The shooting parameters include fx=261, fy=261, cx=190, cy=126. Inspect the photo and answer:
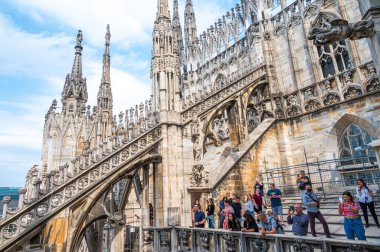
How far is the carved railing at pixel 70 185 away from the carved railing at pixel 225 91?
172 centimetres

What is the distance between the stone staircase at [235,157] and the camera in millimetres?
10273

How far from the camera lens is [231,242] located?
6.46m

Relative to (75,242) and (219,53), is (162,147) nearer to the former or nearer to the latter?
(75,242)

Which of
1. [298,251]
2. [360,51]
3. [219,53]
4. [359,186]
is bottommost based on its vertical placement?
[298,251]

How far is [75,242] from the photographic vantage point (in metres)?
7.89

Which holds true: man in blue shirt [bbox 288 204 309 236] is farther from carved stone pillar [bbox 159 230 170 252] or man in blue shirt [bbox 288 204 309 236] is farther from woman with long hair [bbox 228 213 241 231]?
carved stone pillar [bbox 159 230 170 252]

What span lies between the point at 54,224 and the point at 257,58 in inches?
601

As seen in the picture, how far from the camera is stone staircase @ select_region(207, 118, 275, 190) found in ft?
33.7

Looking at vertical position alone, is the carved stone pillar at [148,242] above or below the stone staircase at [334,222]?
below

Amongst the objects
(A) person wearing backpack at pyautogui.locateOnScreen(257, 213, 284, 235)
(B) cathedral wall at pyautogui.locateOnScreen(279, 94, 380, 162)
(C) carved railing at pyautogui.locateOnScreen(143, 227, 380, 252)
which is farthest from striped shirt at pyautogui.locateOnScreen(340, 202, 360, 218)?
(B) cathedral wall at pyautogui.locateOnScreen(279, 94, 380, 162)

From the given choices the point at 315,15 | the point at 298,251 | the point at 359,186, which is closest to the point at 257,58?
the point at 315,15

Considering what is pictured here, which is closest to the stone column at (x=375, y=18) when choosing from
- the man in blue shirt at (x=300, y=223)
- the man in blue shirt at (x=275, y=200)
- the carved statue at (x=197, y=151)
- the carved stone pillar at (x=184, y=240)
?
the man in blue shirt at (x=300, y=223)

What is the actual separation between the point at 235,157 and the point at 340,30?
24.9 ft

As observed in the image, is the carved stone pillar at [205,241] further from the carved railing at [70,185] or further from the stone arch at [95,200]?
the carved railing at [70,185]
